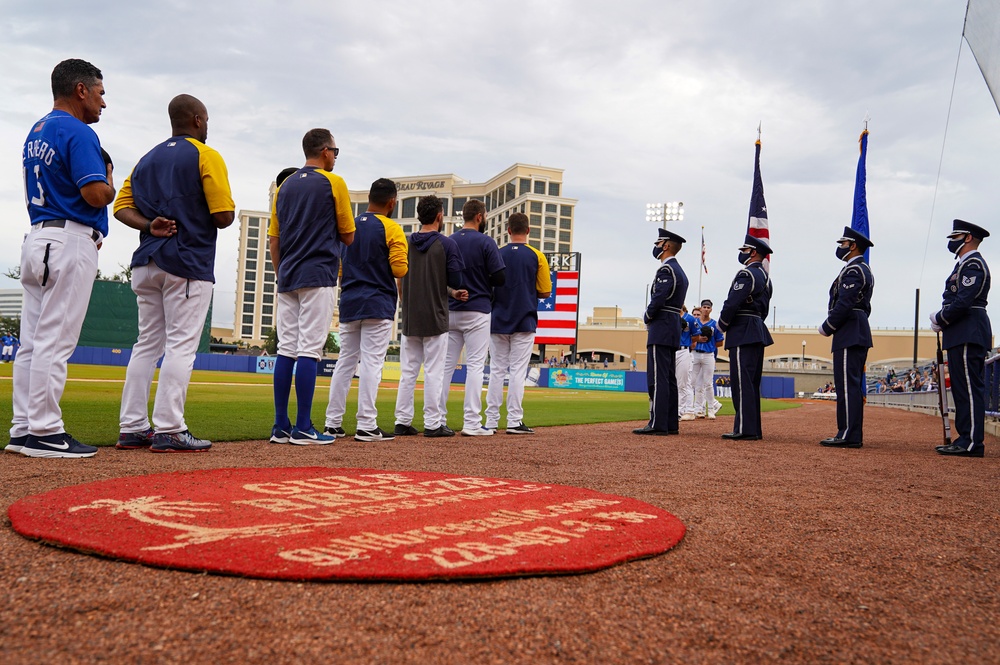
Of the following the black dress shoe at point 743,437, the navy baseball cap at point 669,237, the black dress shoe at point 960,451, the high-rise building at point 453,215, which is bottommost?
the black dress shoe at point 743,437

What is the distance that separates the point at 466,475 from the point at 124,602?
2326mm

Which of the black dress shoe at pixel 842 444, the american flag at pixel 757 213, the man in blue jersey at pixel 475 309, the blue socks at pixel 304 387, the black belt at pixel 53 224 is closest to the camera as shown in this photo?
the black belt at pixel 53 224

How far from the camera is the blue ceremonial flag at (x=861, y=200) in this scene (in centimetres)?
982

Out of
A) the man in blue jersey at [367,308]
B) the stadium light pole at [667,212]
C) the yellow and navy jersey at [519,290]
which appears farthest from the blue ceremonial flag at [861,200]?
the stadium light pole at [667,212]

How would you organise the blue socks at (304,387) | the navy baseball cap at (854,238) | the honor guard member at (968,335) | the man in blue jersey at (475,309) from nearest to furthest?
the blue socks at (304,387) → the honor guard member at (968,335) → the man in blue jersey at (475,309) → the navy baseball cap at (854,238)

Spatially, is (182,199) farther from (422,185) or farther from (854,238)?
(422,185)

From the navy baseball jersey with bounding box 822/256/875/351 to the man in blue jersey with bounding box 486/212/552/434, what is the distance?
300cm

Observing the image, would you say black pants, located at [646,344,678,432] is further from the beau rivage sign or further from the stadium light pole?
the beau rivage sign

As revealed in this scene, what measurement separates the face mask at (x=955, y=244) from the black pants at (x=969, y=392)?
97 cm

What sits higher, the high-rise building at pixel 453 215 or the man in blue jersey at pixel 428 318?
the high-rise building at pixel 453 215

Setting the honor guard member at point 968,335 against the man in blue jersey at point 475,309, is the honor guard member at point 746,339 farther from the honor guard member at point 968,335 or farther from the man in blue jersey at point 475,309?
the man in blue jersey at point 475,309

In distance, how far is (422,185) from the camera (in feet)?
402

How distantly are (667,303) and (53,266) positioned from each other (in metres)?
5.93

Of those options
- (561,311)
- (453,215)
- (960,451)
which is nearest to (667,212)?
(561,311)
